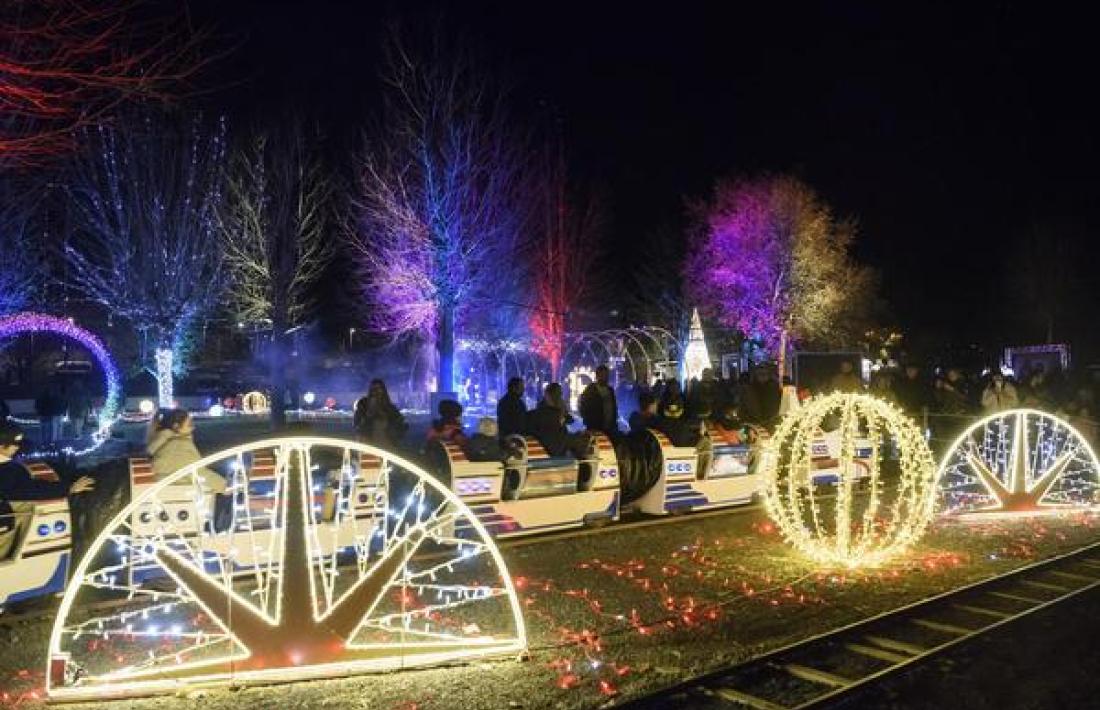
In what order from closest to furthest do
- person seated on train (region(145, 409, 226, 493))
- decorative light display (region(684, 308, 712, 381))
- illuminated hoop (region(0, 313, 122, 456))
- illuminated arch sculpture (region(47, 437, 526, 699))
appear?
illuminated arch sculpture (region(47, 437, 526, 699)) → person seated on train (region(145, 409, 226, 493)) → illuminated hoop (region(0, 313, 122, 456)) → decorative light display (region(684, 308, 712, 381))

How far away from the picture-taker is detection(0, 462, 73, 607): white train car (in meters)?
6.92

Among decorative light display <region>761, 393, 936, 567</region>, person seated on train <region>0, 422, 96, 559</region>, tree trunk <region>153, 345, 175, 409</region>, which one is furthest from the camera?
tree trunk <region>153, 345, 175, 409</region>

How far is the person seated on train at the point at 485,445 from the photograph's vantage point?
9898 millimetres

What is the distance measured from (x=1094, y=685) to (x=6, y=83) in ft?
33.3

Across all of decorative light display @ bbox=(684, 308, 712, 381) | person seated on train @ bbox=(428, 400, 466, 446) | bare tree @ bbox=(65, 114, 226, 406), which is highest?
bare tree @ bbox=(65, 114, 226, 406)

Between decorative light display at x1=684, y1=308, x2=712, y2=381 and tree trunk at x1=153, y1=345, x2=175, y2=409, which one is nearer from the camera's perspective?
tree trunk at x1=153, y1=345, x2=175, y2=409

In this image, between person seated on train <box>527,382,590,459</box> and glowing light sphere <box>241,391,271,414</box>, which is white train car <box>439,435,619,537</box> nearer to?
person seated on train <box>527,382,590,459</box>

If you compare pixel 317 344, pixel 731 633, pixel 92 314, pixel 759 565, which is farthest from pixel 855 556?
pixel 317 344

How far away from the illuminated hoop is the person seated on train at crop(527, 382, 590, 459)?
12698 millimetres

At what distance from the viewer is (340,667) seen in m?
5.57

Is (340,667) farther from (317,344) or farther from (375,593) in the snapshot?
(317,344)

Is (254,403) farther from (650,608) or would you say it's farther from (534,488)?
(650,608)

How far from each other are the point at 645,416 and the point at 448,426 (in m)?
3.03

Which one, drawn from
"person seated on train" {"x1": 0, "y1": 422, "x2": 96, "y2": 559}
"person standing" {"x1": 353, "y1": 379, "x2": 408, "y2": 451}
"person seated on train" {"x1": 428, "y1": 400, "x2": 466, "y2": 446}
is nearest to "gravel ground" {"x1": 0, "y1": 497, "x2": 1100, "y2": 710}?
"person seated on train" {"x1": 0, "y1": 422, "x2": 96, "y2": 559}
